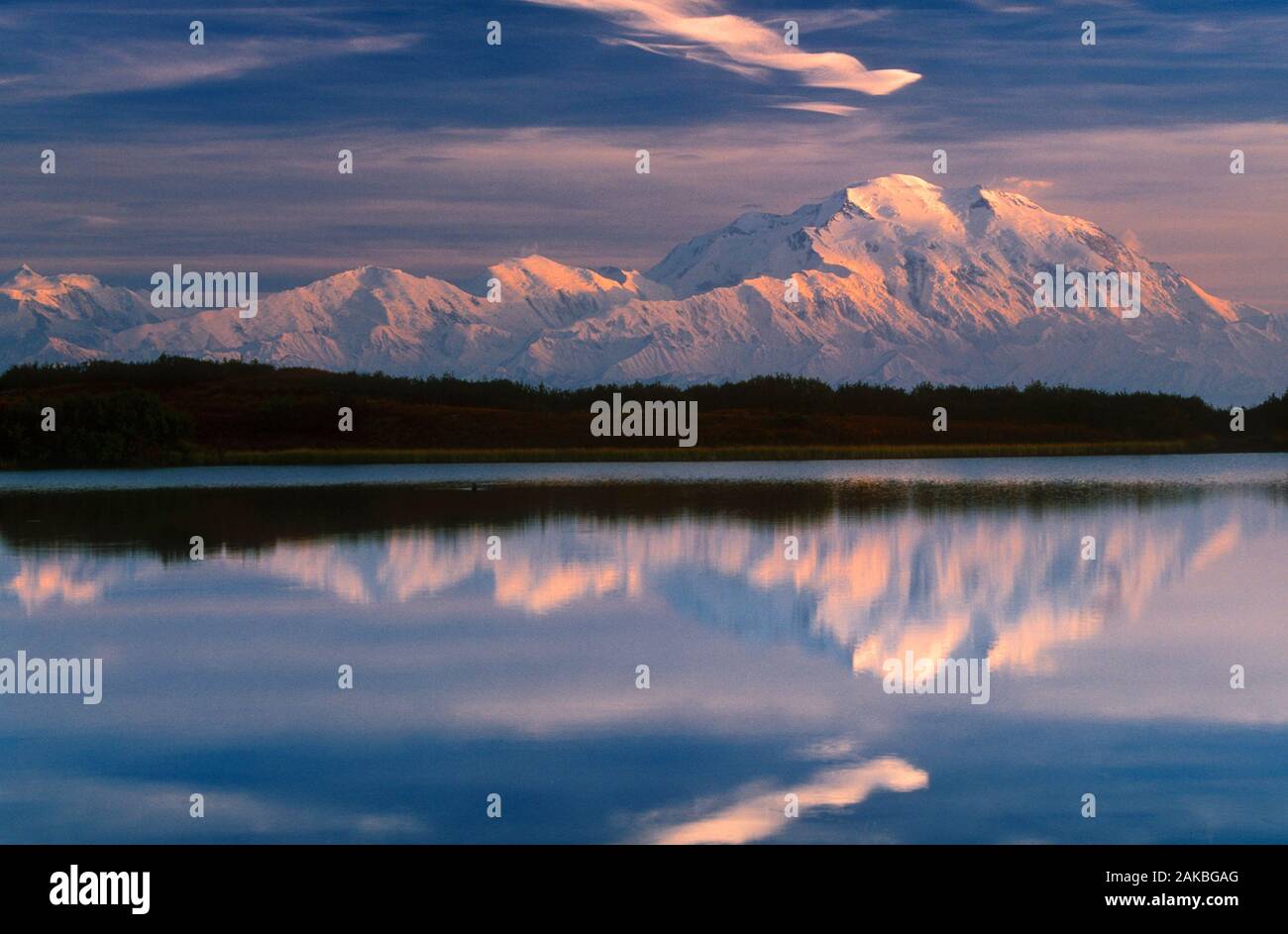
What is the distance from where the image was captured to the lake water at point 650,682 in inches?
553

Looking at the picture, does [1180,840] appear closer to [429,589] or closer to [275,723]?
[275,723]

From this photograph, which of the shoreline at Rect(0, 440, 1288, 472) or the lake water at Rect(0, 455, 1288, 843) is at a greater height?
the shoreline at Rect(0, 440, 1288, 472)

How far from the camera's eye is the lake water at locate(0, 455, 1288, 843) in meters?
14.0

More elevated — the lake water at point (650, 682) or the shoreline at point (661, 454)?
the shoreline at point (661, 454)

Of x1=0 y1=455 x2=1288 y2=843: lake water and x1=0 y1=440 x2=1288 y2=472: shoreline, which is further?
x1=0 y1=440 x2=1288 y2=472: shoreline

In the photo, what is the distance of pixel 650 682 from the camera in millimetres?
19156

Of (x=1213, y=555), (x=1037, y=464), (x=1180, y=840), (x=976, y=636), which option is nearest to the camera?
(x=1180, y=840)

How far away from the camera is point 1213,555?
32.2m

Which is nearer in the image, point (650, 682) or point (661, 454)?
point (650, 682)

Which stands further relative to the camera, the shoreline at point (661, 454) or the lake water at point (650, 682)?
the shoreline at point (661, 454)

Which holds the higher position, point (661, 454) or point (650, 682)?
point (661, 454)
